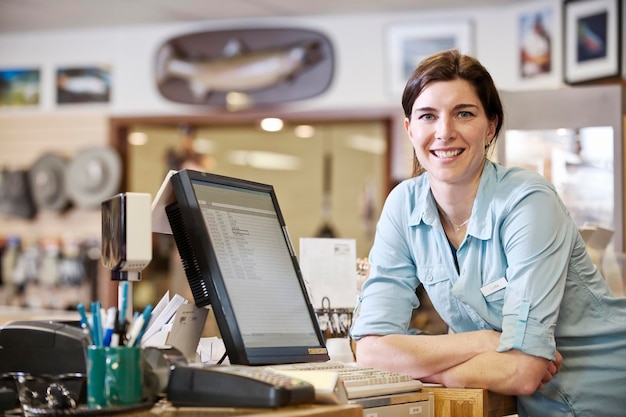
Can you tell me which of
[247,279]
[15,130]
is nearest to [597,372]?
[247,279]

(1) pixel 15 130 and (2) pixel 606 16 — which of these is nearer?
(2) pixel 606 16

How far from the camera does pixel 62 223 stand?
6.45 metres

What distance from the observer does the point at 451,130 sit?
6.36ft

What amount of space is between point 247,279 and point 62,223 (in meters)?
5.16

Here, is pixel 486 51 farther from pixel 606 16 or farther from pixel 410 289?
pixel 410 289

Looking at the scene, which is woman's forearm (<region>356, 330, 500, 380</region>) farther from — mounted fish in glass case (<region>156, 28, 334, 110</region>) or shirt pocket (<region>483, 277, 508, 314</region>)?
mounted fish in glass case (<region>156, 28, 334, 110</region>)

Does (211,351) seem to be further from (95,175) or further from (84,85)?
(84,85)

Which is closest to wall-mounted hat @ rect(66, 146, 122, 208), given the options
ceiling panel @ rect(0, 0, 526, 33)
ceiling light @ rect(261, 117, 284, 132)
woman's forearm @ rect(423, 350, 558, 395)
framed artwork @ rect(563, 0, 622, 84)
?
ceiling panel @ rect(0, 0, 526, 33)

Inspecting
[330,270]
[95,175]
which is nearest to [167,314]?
[330,270]

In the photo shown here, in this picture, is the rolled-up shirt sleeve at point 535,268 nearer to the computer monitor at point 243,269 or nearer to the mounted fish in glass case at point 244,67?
the computer monitor at point 243,269

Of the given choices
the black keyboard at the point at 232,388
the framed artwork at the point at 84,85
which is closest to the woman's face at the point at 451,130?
the black keyboard at the point at 232,388

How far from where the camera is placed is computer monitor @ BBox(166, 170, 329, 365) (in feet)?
4.93

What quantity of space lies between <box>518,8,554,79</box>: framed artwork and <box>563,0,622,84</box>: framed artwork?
0.12m

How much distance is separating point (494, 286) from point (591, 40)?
3.76 metres
